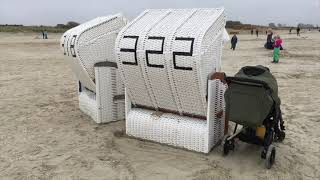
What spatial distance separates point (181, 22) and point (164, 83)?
0.97 m

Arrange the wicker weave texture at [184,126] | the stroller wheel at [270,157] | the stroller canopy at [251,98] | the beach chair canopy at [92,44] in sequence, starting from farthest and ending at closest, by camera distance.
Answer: the beach chair canopy at [92,44] → the wicker weave texture at [184,126] → the stroller wheel at [270,157] → the stroller canopy at [251,98]

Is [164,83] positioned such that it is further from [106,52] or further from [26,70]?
[26,70]

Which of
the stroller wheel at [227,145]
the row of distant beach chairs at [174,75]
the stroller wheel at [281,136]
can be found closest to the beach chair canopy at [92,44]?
the row of distant beach chairs at [174,75]

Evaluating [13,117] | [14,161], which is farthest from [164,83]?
[13,117]

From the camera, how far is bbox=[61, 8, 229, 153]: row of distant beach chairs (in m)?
5.38

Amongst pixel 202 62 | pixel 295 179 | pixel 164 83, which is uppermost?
pixel 202 62

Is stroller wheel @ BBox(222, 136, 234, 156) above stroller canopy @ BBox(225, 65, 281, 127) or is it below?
below

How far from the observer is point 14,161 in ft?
18.5

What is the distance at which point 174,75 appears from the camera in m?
5.55

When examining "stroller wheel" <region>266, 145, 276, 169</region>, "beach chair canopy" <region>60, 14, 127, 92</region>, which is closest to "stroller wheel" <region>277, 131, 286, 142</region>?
"stroller wheel" <region>266, 145, 276, 169</region>

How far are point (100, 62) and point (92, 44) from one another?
1.25ft

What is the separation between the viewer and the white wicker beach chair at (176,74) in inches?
211

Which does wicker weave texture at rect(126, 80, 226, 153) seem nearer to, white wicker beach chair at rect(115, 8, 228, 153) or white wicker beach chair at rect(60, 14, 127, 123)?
white wicker beach chair at rect(115, 8, 228, 153)

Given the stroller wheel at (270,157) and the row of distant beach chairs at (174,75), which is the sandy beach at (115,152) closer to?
the stroller wheel at (270,157)
